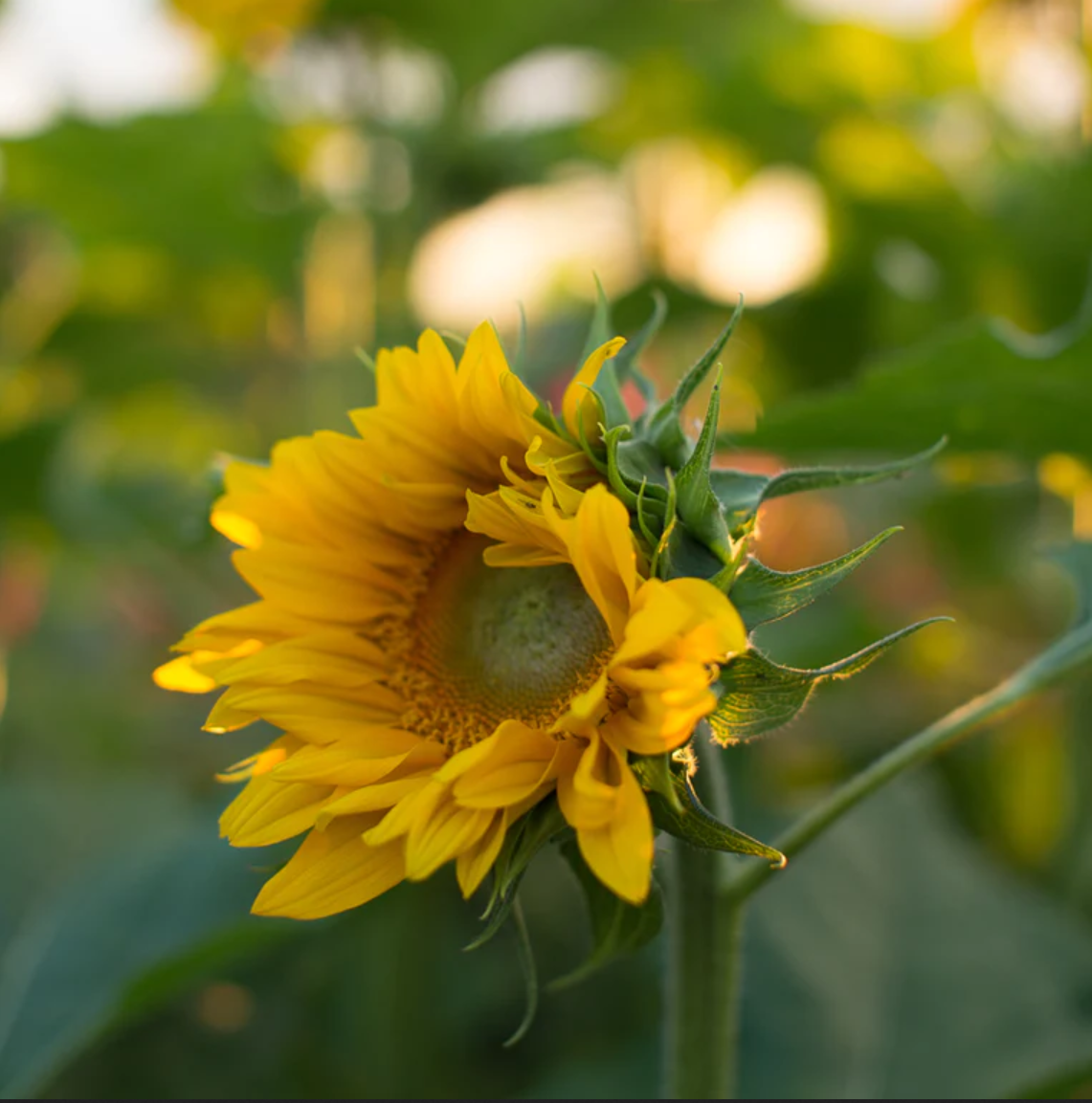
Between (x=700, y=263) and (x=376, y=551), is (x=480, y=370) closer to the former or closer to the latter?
(x=376, y=551)

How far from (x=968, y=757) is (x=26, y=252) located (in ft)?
5.93

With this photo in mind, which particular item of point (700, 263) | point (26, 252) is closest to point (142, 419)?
point (26, 252)

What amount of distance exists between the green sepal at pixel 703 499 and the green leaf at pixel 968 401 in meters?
0.29

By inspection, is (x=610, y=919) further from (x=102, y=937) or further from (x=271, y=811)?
(x=102, y=937)

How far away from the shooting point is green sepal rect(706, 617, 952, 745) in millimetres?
554

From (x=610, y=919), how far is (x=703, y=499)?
0.20m

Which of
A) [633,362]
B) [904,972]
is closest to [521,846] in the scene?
[633,362]

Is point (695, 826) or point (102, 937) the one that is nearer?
point (695, 826)

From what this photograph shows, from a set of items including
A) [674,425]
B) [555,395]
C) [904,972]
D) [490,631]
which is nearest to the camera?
[674,425]

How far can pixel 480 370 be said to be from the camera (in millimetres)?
601

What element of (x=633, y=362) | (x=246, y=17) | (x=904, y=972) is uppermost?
(x=246, y=17)

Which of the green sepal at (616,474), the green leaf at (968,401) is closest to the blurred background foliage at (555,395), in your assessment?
the green leaf at (968,401)

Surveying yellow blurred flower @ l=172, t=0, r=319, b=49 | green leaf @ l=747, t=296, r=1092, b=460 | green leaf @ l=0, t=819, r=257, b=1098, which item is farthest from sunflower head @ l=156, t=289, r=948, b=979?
yellow blurred flower @ l=172, t=0, r=319, b=49

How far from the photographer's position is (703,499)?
56cm
